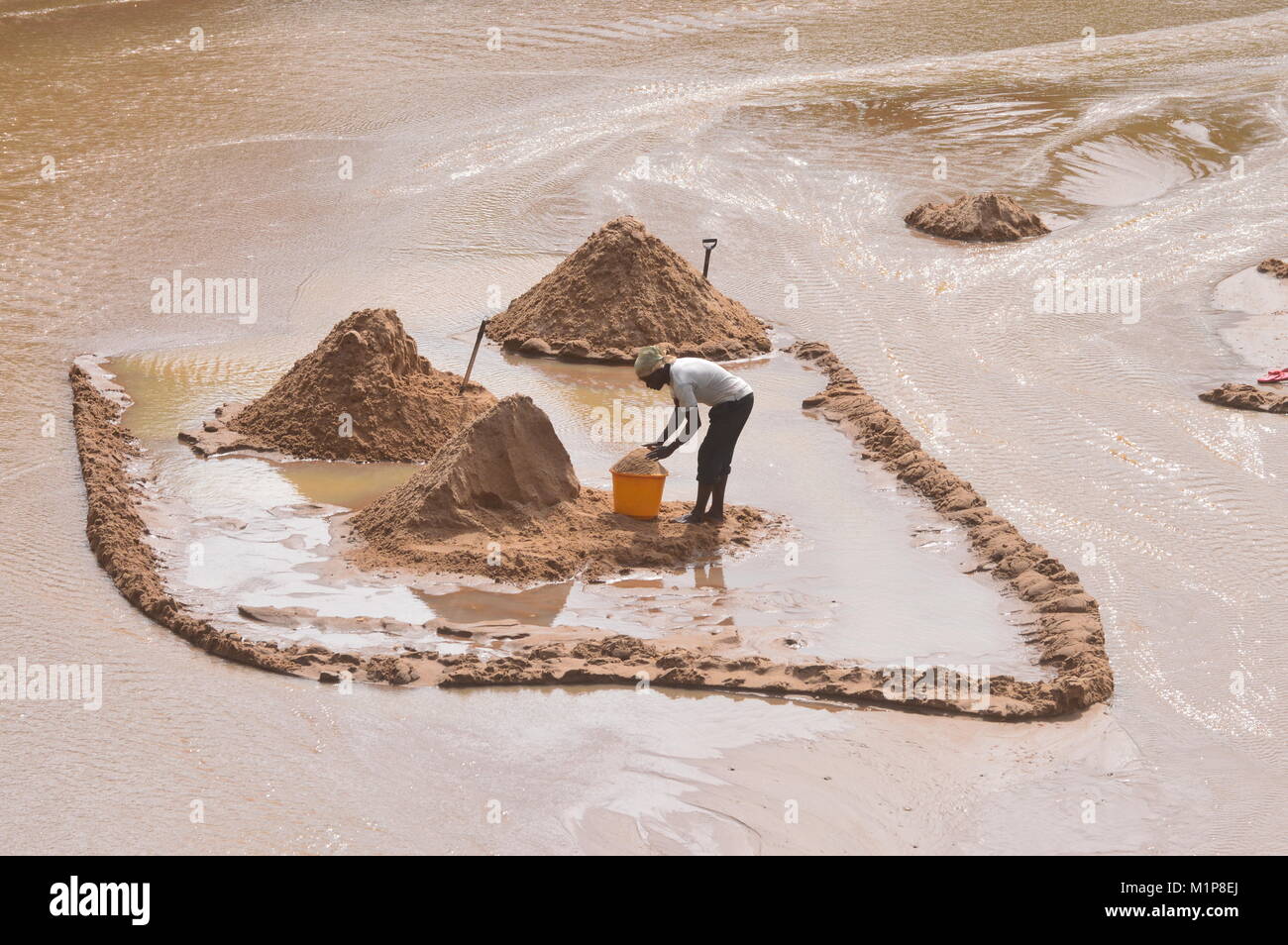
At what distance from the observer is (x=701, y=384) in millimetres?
8047

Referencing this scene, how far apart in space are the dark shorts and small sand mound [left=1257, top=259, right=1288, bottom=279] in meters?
7.23

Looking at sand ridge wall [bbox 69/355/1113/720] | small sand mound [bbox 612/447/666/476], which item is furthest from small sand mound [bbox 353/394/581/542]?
sand ridge wall [bbox 69/355/1113/720]

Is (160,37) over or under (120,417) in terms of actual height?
over

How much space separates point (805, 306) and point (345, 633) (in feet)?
21.3

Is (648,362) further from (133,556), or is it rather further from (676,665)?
(133,556)

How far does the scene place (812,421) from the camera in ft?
32.5

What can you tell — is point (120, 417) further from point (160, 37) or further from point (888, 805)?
point (160, 37)

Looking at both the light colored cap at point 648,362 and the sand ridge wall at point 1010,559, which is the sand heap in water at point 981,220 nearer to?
the sand ridge wall at point 1010,559

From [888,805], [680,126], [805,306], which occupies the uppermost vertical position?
[680,126]

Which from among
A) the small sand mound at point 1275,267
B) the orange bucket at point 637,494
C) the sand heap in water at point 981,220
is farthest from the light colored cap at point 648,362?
the small sand mound at point 1275,267

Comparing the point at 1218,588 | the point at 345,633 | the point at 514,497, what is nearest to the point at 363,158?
the point at 514,497

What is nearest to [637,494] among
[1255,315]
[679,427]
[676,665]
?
[679,427]

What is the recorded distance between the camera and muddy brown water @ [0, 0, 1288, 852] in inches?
227

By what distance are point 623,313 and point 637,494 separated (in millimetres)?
3506
